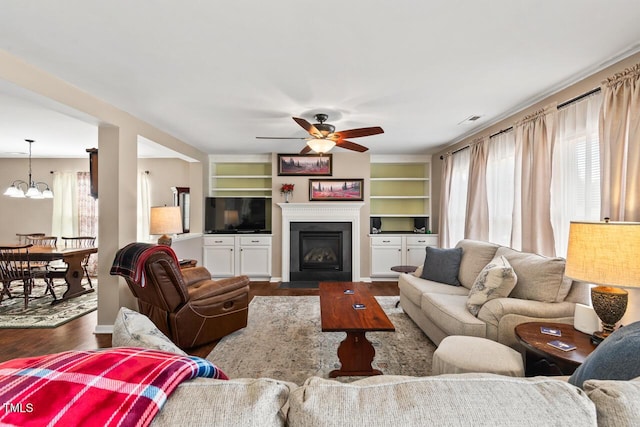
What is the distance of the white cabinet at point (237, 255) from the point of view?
5660 millimetres

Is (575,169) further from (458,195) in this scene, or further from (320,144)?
(320,144)

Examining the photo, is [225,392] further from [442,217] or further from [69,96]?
[442,217]

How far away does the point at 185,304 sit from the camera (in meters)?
2.86

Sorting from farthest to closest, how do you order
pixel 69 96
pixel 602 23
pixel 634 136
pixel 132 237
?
pixel 132 237, pixel 69 96, pixel 634 136, pixel 602 23

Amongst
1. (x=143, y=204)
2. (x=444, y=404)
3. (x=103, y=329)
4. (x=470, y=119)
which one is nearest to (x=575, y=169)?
(x=470, y=119)

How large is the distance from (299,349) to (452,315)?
1.41 metres

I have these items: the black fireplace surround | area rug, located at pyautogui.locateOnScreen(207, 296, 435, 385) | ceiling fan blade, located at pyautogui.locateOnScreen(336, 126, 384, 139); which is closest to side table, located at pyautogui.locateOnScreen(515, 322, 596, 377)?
area rug, located at pyautogui.locateOnScreen(207, 296, 435, 385)

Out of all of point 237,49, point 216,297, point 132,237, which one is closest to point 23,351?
point 132,237

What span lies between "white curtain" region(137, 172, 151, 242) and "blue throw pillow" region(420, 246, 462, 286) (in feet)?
17.2

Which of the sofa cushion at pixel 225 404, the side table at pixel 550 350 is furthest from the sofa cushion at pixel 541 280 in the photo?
the sofa cushion at pixel 225 404

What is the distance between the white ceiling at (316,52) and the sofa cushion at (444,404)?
1760 mm

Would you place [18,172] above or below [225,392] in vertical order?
above

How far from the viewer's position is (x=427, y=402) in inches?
25.7

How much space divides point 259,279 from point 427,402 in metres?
5.35
